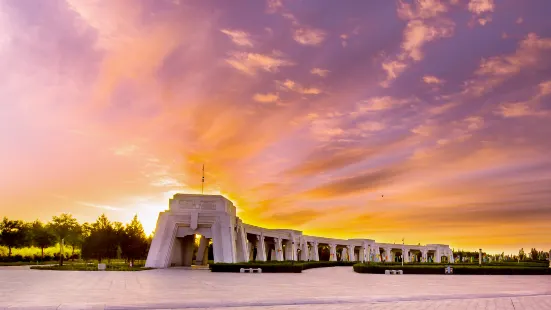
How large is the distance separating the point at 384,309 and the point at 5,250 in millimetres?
66472

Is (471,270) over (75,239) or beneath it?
beneath

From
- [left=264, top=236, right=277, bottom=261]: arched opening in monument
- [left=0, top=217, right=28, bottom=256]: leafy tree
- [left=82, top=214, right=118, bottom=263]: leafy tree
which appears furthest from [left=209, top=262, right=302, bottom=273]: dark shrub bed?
[left=0, top=217, right=28, bottom=256]: leafy tree

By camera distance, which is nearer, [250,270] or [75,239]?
[250,270]

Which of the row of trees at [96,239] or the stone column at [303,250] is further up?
the row of trees at [96,239]

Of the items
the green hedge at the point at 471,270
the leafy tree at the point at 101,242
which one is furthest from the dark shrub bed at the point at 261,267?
the leafy tree at the point at 101,242

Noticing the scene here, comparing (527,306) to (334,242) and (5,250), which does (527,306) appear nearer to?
(5,250)

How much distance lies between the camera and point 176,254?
49656mm

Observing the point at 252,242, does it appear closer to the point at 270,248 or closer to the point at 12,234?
the point at 270,248

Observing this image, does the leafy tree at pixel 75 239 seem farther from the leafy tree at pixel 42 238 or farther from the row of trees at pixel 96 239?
the leafy tree at pixel 42 238

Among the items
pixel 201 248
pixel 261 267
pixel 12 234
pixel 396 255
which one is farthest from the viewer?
pixel 396 255

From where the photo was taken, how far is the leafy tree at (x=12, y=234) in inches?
2571

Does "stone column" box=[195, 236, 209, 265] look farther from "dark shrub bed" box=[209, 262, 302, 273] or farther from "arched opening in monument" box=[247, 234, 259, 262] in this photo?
"dark shrub bed" box=[209, 262, 302, 273]

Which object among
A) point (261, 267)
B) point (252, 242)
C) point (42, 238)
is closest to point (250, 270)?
point (261, 267)

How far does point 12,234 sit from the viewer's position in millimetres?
65812
